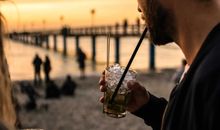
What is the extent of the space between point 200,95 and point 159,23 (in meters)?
0.27

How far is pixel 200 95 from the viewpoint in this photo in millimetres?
1182

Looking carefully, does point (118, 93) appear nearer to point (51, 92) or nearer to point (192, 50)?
point (192, 50)

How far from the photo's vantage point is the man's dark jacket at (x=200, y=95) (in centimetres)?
116

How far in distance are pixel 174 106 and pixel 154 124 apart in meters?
0.77

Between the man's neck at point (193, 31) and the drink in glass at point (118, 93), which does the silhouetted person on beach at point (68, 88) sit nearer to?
the drink in glass at point (118, 93)

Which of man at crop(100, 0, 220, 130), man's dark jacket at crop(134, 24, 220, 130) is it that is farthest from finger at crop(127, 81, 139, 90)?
man's dark jacket at crop(134, 24, 220, 130)

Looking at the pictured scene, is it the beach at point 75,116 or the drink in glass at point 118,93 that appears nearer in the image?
the drink in glass at point 118,93

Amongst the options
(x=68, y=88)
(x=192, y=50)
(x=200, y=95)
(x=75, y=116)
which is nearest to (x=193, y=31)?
(x=192, y=50)

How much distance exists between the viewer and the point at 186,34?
1.34 m

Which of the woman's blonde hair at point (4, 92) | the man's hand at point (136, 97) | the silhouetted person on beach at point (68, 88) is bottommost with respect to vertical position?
the silhouetted person on beach at point (68, 88)

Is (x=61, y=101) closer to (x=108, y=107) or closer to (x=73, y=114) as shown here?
(x=73, y=114)

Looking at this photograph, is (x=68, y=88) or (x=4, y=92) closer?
(x=4, y=92)

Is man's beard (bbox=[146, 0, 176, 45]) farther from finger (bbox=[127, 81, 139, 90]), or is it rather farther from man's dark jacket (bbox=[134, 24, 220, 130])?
finger (bbox=[127, 81, 139, 90])

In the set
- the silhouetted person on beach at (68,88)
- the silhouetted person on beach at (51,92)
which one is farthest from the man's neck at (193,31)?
the silhouetted person on beach at (68,88)
